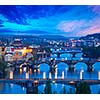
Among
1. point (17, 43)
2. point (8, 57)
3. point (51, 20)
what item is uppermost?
point (51, 20)

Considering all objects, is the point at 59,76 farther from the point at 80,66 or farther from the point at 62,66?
the point at 80,66

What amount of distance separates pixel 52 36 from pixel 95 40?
40 cm

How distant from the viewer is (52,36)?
15.8ft

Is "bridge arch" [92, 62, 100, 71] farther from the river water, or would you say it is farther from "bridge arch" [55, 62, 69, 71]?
"bridge arch" [55, 62, 69, 71]

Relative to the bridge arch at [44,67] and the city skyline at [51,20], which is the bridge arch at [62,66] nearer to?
the bridge arch at [44,67]

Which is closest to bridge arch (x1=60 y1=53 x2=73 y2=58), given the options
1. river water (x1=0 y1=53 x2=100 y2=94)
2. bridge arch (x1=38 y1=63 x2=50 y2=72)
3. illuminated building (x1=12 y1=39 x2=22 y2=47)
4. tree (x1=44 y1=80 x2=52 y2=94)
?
river water (x1=0 y1=53 x2=100 y2=94)

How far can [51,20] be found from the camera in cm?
481

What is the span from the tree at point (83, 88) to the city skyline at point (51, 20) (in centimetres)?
46

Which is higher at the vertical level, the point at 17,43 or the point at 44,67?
the point at 17,43

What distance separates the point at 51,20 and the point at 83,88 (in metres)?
0.70

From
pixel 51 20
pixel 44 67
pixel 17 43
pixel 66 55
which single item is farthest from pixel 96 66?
pixel 17 43

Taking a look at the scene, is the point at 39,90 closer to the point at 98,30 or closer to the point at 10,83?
the point at 10,83
